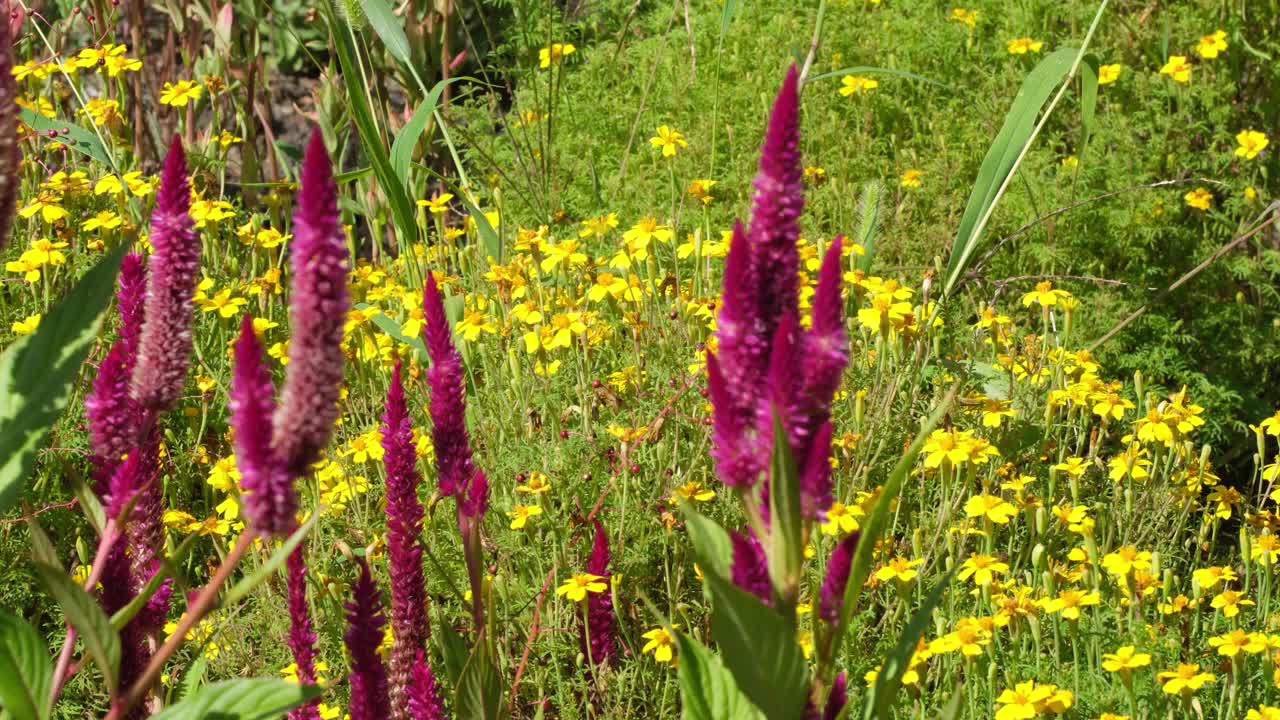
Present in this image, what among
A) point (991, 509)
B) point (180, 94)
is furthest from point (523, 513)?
point (180, 94)

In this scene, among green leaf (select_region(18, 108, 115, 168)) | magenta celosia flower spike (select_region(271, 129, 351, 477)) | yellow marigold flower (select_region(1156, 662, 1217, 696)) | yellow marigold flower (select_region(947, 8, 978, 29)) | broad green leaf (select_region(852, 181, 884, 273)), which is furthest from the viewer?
yellow marigold flower (select_region(947, 8, 978, 29))

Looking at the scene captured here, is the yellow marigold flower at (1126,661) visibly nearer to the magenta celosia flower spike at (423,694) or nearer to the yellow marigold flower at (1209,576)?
the yellow marigold flower at (1209,576)

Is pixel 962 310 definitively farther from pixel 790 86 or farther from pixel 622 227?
pixel 790 86

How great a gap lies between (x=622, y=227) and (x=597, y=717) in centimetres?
202

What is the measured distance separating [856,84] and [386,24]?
78.2 inches

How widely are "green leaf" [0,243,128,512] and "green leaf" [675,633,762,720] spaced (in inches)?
23.0

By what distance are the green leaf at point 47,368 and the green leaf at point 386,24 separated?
164 centimetres

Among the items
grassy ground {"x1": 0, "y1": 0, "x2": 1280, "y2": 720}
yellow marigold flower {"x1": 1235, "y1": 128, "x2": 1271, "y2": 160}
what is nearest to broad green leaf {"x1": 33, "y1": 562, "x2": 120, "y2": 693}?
A: grassy ground {"x1": 0, "y1": 0, "x2": 1280, "y2": 720}

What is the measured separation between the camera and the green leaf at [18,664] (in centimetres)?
110

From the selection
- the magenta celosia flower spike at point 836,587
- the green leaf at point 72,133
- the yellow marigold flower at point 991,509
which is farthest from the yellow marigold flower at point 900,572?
the green leaf at point 72,133

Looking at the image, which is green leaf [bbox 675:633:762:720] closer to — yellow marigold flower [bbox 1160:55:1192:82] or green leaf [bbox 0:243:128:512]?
green leaf [bbox 0:243:128:512]

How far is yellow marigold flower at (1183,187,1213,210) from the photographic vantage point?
3717mm

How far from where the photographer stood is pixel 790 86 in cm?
107

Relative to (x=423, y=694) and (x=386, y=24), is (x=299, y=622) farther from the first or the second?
(x=386, y=24)
